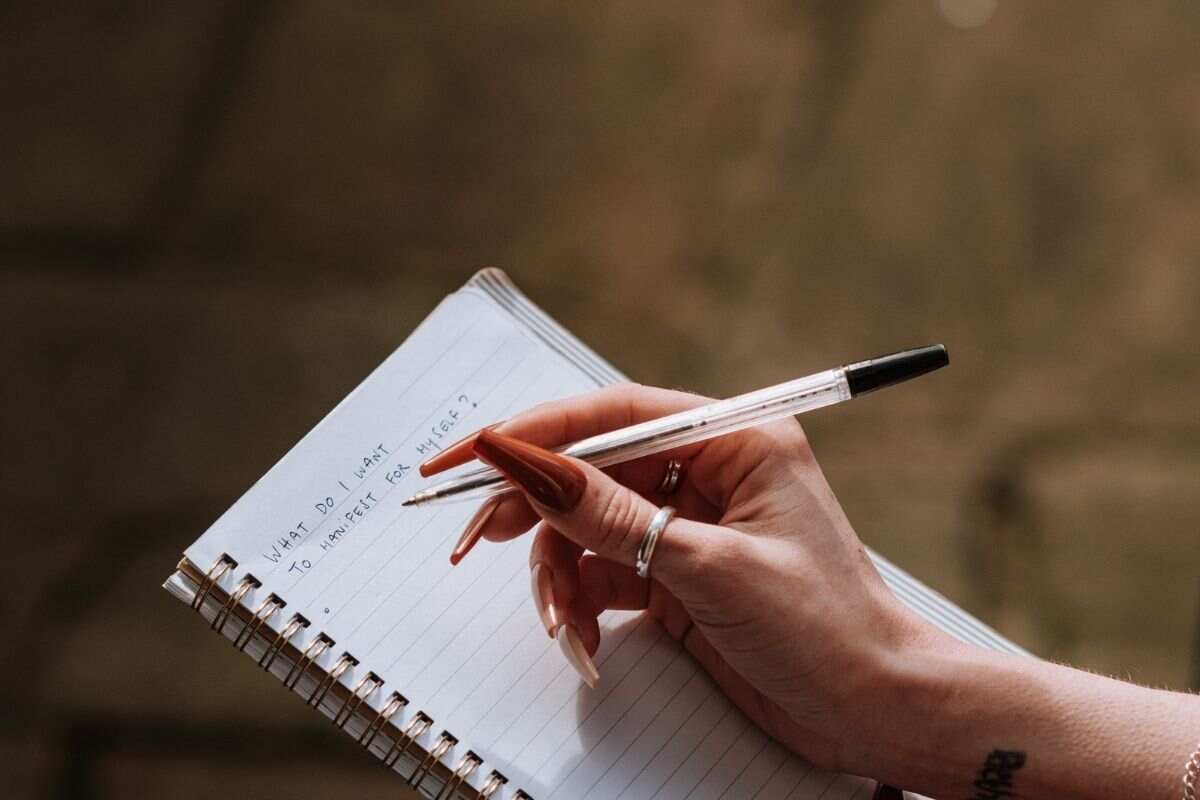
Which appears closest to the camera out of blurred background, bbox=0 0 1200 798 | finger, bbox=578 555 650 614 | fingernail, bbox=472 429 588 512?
fingernail, bbox=472 429 588 512

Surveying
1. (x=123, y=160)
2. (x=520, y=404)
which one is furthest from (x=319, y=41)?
(x=520, y=404)

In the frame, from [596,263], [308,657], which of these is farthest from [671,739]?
[596,263]

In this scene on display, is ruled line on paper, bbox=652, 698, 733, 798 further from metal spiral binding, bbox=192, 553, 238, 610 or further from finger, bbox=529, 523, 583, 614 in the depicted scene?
metal spiral binding, bbox=192, 553, 238, 610

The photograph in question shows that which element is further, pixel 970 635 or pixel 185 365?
pixel 185 365

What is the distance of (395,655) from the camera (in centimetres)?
66

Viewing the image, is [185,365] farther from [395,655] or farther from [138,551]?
[395,655]

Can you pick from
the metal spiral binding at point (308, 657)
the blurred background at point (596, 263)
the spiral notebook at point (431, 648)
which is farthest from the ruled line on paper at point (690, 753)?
the blurred background at point (596, 263)

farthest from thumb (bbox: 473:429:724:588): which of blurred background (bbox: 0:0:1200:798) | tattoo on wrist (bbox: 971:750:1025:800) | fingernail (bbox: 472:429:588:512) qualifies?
blurred background (bbox: 0:0:1200:798)

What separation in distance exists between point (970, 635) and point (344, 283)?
709mm

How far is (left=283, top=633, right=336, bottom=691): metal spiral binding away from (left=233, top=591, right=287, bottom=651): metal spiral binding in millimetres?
29

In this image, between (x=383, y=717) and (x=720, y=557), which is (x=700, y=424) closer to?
(x=720, y=557)

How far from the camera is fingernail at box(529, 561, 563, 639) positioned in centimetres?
63

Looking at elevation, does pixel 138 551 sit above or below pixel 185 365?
below

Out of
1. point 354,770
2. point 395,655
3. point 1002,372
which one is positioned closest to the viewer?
point 395,655
